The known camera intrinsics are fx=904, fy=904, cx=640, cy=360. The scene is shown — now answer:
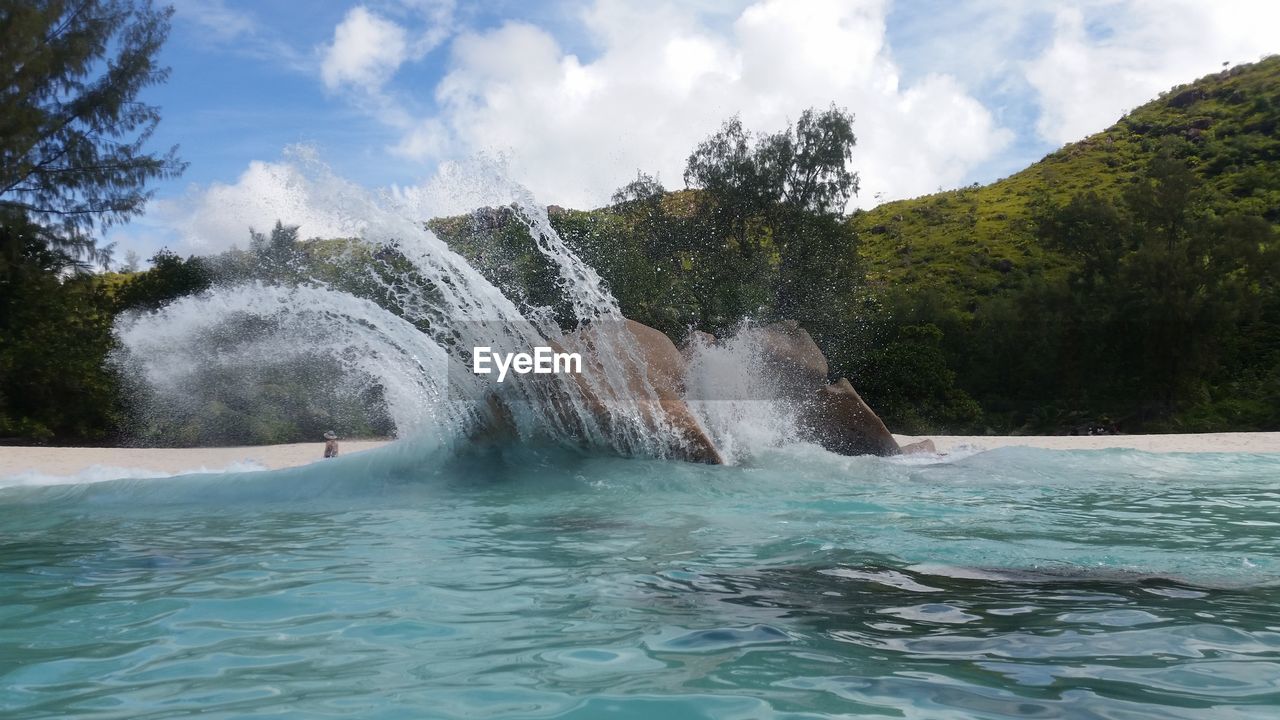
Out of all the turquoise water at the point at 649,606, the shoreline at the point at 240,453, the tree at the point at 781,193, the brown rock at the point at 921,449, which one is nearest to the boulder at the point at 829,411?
the brown rock at the point at 921,449

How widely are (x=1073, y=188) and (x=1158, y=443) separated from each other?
33.9m

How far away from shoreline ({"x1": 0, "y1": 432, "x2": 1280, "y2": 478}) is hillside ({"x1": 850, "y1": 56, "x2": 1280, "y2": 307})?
14.7m

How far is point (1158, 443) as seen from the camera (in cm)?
1636

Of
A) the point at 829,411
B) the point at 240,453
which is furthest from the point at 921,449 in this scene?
the point at 240,453

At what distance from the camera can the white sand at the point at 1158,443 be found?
15477 millimetres

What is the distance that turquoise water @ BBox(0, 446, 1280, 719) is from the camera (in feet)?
9.86

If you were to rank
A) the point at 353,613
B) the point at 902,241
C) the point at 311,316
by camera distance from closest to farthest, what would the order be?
the point at 353,613, the point at 311,316, the point at 902,241

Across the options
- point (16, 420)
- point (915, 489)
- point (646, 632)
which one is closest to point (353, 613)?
point (646, 632)

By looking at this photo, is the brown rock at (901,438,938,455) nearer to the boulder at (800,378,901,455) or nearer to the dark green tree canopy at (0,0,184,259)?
the boulder at (800,378,901,455)

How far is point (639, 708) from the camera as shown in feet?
9.37

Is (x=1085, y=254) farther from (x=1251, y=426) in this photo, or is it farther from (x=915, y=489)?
(x=915, y=489)

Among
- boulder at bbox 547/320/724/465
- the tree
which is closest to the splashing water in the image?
boulder at bbox 547/320/724/465

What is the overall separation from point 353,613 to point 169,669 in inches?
36.7

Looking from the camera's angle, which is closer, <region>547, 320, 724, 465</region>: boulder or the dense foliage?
<region>547, 320, 724, 465</region>: boulder
